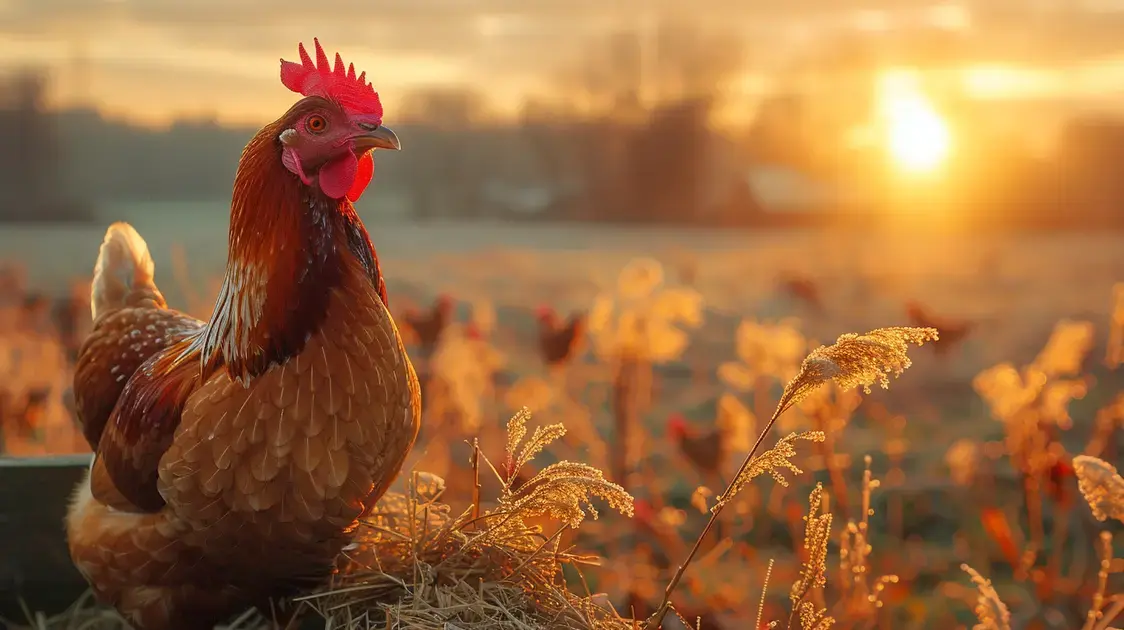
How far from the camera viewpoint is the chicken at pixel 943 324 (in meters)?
2.96

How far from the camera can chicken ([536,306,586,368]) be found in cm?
267

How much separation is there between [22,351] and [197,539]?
206cm

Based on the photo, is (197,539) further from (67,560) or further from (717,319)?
(717,319)

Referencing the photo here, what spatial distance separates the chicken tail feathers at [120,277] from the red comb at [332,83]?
81 cm

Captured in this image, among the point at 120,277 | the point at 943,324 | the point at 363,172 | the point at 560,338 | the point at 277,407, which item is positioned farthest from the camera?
the point at 943,324

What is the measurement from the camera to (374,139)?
151 cm

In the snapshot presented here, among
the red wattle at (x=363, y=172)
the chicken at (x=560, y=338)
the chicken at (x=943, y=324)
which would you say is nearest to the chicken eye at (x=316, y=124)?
the red wattle at (x=363, y=172)

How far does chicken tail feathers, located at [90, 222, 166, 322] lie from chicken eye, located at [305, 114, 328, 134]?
2.94ft

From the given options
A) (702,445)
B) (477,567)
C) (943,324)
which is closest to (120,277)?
(477,567)

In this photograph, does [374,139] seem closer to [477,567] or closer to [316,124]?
[316,124]

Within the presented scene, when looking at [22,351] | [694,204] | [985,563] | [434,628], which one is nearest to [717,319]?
[694,204]

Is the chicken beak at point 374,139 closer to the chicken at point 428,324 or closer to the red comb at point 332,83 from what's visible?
the red comb at point 332,83

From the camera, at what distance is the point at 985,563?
274 cm

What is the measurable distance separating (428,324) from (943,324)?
178 cm
